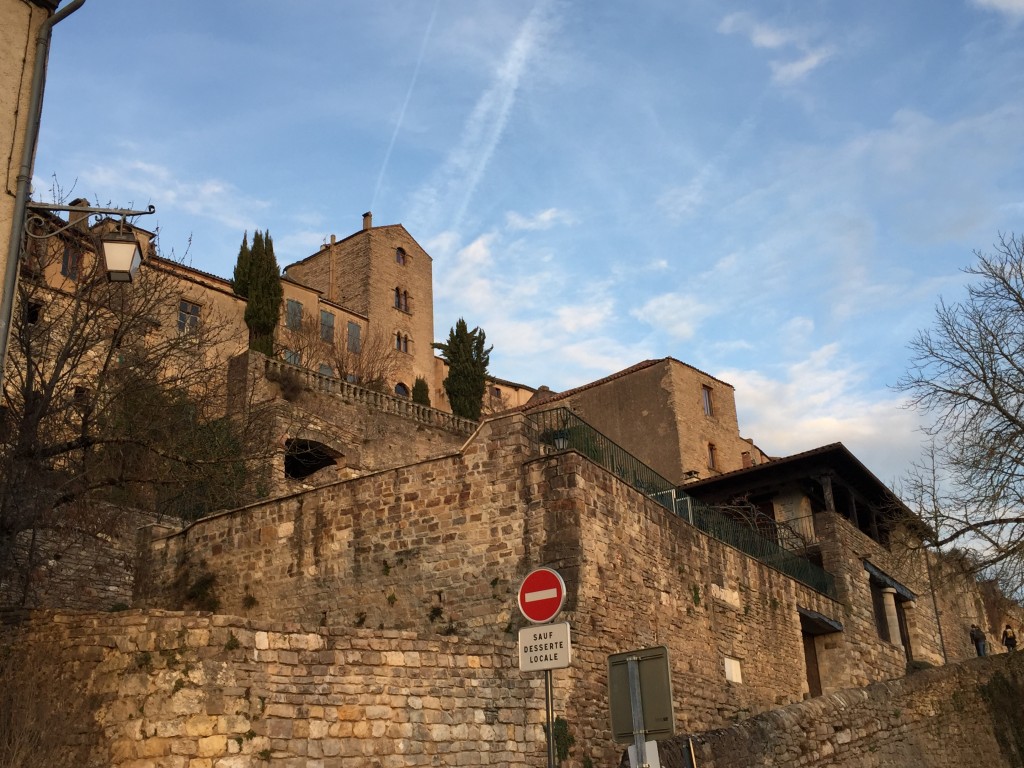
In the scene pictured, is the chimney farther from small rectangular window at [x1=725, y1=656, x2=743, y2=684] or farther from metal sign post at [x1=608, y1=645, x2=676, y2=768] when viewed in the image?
metal sign post at [x1=608, y1=645, x2=676, y2=768]

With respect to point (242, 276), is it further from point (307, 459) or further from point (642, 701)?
point (642, 701)

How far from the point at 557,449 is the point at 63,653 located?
24.8ft

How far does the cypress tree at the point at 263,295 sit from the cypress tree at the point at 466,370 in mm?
9564

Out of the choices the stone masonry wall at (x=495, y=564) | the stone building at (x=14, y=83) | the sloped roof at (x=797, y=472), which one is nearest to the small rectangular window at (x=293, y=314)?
the sloped roof at (x=797, y=472)

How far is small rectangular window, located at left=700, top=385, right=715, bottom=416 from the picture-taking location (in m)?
40.2

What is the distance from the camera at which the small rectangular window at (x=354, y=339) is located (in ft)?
159

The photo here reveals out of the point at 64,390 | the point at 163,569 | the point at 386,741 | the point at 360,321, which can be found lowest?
the point at 386,741

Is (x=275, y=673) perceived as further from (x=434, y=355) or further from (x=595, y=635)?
(x=434, y=355)

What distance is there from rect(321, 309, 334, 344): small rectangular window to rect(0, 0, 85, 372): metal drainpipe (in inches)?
1505

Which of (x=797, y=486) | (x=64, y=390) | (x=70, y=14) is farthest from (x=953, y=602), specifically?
(x=70, y=14)

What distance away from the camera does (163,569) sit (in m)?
18.4

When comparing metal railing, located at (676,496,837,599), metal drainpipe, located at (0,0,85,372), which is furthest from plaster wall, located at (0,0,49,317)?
metal railing, located at (676,496,837,599)

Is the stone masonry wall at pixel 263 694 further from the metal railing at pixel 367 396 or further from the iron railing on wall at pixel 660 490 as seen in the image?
the metal railing at pixel 367 396

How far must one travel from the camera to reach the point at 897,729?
15977 millimetres
